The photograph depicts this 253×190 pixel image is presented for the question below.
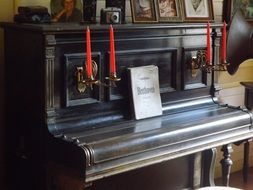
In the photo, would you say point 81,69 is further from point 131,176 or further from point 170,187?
point 170,187

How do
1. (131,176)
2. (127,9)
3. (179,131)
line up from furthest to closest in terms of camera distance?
(127,9)
(131,176)
(179,131)

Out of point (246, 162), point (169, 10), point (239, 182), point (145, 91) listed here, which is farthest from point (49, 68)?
point (239, 182)

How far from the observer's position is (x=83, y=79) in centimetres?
236

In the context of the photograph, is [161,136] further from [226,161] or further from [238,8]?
[238,8]

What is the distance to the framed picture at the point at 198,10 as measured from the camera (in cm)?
301

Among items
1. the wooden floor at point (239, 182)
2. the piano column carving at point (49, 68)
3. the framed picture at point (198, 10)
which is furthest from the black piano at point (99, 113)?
the wooden floor at point (239, 182)

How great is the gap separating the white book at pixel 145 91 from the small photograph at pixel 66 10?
41 centimetres

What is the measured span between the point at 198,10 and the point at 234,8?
0.83m

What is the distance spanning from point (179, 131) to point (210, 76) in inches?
27.1

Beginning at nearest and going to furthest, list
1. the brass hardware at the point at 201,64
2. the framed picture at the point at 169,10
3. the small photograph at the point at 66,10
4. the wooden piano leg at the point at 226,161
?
1. the small photograph at the point at 66,10
2. the framed picture at the point at 169,10
3. the brass hardware at the point at 201,64
4. the wooden piano leg at the point at 226,161

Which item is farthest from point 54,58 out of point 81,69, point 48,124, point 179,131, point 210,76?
point 210,76

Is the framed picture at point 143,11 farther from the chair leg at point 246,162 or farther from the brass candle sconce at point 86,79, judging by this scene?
the chair leg at point 246,162

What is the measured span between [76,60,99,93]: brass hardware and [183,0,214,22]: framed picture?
2.69 ft

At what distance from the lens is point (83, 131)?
237 centimetres
